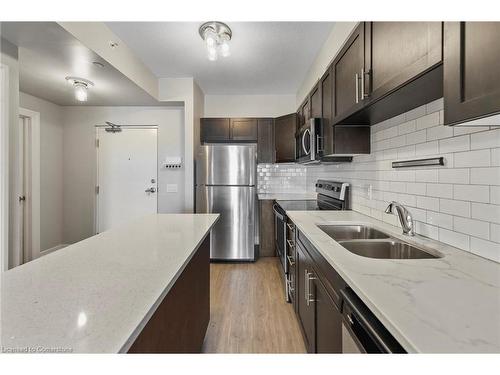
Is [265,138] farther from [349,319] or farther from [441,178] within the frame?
[349,319]

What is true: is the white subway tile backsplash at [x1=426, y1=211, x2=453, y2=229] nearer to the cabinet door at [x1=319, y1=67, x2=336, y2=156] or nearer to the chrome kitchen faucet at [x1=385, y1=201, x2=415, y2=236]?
the chrome kitchen faucet at [x1=385, y1=201, x2=415, y2=236]

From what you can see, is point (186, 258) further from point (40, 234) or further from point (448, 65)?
point (40, 234)

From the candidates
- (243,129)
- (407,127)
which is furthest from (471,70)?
(243,129)

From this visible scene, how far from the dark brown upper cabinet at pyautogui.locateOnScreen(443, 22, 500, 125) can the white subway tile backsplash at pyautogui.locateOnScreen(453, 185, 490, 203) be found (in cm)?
41

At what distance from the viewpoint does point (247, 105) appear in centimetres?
426

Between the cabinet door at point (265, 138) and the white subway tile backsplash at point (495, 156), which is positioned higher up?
the cabinet door at point (265, 138)

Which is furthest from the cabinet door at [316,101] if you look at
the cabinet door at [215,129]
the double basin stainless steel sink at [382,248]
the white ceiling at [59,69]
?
the white ceiling at [59,69]

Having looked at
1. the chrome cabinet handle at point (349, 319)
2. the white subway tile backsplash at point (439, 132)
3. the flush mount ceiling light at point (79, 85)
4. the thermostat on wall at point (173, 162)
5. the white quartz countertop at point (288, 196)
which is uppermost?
the flush mount ceiling light at point (79, 85)

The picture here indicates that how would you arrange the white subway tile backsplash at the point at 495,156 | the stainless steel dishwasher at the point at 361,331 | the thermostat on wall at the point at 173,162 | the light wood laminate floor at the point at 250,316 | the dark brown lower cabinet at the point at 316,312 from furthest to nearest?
the thermostat on wall at the point at 173,162 < the light wood laminate floor at the point at 250,316 < the dark brown lower cabinet at the point at 316,312 < the white subway tile backsplash at the point at 495,156 < the stainless steel dishwasher at the point at 361,331

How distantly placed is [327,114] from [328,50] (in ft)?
2.86

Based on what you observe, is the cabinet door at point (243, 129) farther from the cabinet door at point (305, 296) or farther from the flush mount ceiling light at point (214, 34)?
the cabinet door at point (305, 296)

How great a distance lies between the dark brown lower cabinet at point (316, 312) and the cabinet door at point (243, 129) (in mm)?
2525

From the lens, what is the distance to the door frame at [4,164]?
1822 millimetres

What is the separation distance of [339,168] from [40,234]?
420 centimetres
